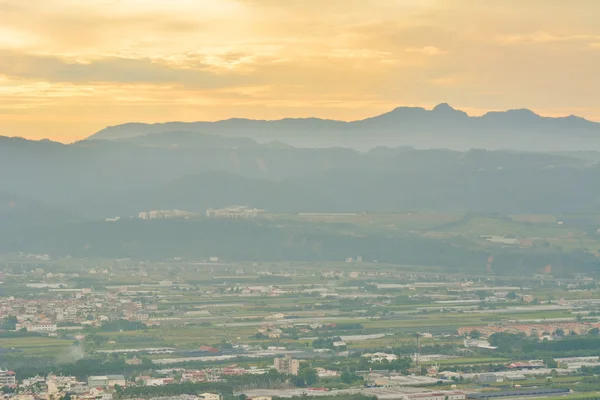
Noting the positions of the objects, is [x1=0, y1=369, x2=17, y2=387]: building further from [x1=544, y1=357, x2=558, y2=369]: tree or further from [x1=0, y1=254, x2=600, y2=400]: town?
[x1=544, y1=357, x2=558, y2=369]: tree

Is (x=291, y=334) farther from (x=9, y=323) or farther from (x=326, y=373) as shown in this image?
(x=326, y=373)

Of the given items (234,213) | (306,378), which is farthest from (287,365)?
(234,213)

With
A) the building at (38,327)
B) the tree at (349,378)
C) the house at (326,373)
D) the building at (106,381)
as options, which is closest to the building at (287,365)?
the house at (326,373)

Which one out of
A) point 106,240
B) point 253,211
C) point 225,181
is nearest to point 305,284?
point 106,240

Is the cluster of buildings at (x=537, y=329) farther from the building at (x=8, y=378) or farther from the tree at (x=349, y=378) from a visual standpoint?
the building at (x=8, y=378)

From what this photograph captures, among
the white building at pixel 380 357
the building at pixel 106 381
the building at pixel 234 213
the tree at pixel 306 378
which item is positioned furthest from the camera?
the building at pixel 234 213

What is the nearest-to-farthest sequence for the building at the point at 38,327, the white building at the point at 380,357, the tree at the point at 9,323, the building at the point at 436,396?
the building at the point at 436,396 < the white building at the point at 380,357 < the building at the point at 38,327 < the tree at the point at 9,323

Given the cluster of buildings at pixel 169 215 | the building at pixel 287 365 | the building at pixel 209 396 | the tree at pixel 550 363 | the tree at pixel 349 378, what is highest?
the cluster of buildings at pixel 169 215

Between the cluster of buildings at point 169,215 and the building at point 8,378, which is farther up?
the cluster of buildings at point 169,215
